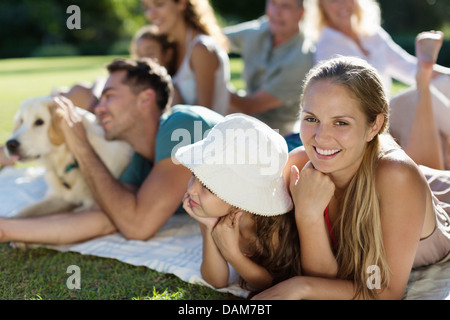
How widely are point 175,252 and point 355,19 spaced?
122 inches

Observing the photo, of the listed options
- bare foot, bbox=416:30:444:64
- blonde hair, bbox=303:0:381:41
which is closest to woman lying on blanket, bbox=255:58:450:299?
bare foot, bbox=416:30:444:64

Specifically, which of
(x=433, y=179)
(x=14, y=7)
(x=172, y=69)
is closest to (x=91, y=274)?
(x=433, y=179)

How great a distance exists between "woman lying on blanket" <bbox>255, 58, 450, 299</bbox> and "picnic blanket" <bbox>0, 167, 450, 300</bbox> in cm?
34

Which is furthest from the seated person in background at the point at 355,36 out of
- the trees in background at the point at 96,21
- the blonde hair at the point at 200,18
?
the trees in background at the point at 96,21

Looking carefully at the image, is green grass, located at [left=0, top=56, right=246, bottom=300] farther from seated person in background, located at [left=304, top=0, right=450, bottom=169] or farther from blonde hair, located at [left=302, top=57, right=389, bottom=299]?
seated person in background, located at [left=304, top=0, right=450, bottom=169]

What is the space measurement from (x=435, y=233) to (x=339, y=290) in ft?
2.05

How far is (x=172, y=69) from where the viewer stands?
15.8 feet

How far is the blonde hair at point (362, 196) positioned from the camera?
208 cm

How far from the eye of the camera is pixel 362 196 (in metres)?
2.12

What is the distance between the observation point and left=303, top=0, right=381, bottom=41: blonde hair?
482 centimetres

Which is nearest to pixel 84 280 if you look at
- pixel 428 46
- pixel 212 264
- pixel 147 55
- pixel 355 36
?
pixel 212 264

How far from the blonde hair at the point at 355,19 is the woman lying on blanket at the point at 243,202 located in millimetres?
3046

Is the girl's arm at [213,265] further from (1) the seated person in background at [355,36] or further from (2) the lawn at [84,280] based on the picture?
(1) the seated person in background at [355,36]

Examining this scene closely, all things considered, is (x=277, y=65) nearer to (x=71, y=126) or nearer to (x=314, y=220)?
(x=71, y=126)
